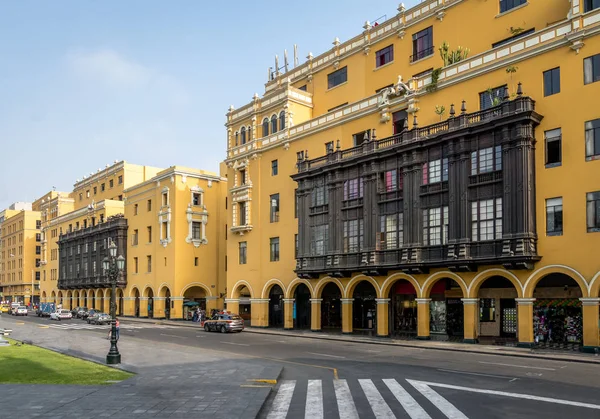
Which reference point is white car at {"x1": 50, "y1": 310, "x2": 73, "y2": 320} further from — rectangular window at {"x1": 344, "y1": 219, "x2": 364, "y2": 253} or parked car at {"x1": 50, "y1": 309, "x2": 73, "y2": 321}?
rectangular window at {"x1": 344, "y1": 219, "x2": 364, "y2": 253}

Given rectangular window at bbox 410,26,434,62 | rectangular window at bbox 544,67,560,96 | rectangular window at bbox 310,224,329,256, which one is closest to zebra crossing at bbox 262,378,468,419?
rectangular window at bbox 544,67,560,96

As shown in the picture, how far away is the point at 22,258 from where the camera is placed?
119 m

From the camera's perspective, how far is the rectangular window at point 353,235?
41.6 metres

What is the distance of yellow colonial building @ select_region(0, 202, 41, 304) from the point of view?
11831 centimetres

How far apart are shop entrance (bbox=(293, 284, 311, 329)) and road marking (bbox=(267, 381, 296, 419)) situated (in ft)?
101

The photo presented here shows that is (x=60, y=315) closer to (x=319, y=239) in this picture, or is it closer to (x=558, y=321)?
(x=319, y=239)

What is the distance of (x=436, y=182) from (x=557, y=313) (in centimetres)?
1045

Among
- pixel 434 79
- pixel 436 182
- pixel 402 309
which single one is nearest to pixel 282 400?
pixel 436 182

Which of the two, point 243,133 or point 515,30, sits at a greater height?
point 515,30

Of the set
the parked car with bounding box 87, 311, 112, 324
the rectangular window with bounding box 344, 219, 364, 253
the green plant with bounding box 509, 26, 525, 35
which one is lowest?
the parked car with bounding box 87, 311, 112, 324

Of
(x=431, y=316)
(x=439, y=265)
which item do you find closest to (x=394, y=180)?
(x=439, y=265)

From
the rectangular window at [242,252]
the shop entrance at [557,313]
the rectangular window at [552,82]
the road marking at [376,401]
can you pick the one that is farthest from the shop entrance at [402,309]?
the road marking at [376,401]

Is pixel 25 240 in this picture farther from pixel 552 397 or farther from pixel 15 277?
pixel 552 397

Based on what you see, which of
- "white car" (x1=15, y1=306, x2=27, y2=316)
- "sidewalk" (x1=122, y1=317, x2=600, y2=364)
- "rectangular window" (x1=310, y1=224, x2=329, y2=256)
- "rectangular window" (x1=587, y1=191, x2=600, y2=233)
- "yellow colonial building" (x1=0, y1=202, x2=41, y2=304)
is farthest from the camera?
"yellow colonial building" (x1=0, y1=202, x2=41, y2=304)
